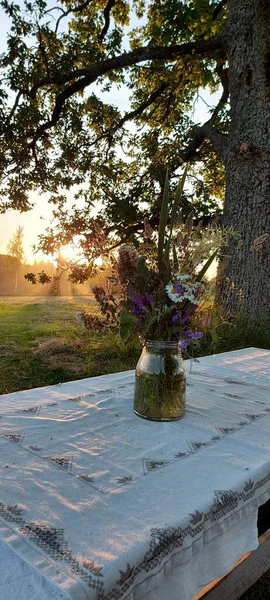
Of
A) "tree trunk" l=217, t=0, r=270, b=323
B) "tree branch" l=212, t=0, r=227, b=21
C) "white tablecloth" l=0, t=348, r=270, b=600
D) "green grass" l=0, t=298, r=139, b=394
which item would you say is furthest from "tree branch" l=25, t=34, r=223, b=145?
"white tablecloth" l=0, t=348, r=270, b=600

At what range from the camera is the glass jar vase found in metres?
1.31

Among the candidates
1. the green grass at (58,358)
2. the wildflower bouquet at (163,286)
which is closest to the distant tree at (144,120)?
the green grass at (58,358)

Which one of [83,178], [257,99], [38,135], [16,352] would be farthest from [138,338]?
[83,178]

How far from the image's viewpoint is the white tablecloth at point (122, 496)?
652 millimetres

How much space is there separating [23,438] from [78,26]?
29.2ft

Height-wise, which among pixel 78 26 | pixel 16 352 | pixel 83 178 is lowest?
pixel 16 352

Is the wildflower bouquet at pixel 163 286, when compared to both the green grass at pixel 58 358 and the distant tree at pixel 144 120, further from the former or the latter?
the distant tree at pixel 144 120

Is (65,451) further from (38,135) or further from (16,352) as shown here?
(38,135)

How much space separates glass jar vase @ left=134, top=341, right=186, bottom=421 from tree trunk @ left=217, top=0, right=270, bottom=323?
4.28 metres

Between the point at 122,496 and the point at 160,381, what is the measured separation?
0.49 m

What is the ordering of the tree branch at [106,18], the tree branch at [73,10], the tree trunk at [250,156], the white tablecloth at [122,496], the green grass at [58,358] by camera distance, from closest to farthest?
the white tablecloth at [122,496], the green grass at [58,358], the tree trunk at [250,156], the tree branch at [73,10], the tree branch at [106,18]

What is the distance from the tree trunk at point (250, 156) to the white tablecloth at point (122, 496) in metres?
4.31

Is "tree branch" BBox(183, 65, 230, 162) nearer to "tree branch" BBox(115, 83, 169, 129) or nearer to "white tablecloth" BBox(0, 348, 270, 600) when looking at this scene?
"tree branch" BBox(115, 83, 169, 129)

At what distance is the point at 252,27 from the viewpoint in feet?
18.4
